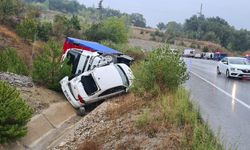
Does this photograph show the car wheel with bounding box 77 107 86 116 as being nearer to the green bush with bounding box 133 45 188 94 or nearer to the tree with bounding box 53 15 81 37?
the green bush with bounding box 133 45 188 94

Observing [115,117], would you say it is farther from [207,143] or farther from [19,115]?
[207,143]

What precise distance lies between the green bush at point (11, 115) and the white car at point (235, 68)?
18.2 m

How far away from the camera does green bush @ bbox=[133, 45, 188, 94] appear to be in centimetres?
1683

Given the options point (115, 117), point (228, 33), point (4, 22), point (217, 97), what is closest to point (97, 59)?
point (217, 97)

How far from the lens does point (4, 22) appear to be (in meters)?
51.4

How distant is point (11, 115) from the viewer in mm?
14727

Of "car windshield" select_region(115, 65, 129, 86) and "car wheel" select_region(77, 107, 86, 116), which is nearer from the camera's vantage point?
"car wheel" select_region(77, 107, 86, 116)

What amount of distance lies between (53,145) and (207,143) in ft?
24.1

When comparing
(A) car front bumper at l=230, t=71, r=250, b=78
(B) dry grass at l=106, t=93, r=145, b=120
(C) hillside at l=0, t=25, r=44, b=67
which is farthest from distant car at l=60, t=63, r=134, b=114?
(C) hillside at l=0, t=25, r=44, b=67

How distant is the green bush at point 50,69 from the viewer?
2319 cm

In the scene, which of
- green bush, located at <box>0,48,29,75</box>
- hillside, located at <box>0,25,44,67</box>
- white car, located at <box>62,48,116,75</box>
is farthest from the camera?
hillside, located at <box>0,25,44,67</box>

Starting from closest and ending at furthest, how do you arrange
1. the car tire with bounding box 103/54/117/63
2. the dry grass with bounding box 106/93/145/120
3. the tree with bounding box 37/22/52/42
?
the dry grass with bounding box 106/93/145/120
the car tire with bounding box 103/54/117/63
the tree with bounding box 37/22/52/42

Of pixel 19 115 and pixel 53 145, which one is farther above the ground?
pixel 19 115

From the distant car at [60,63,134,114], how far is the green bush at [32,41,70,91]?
169 centimetres
